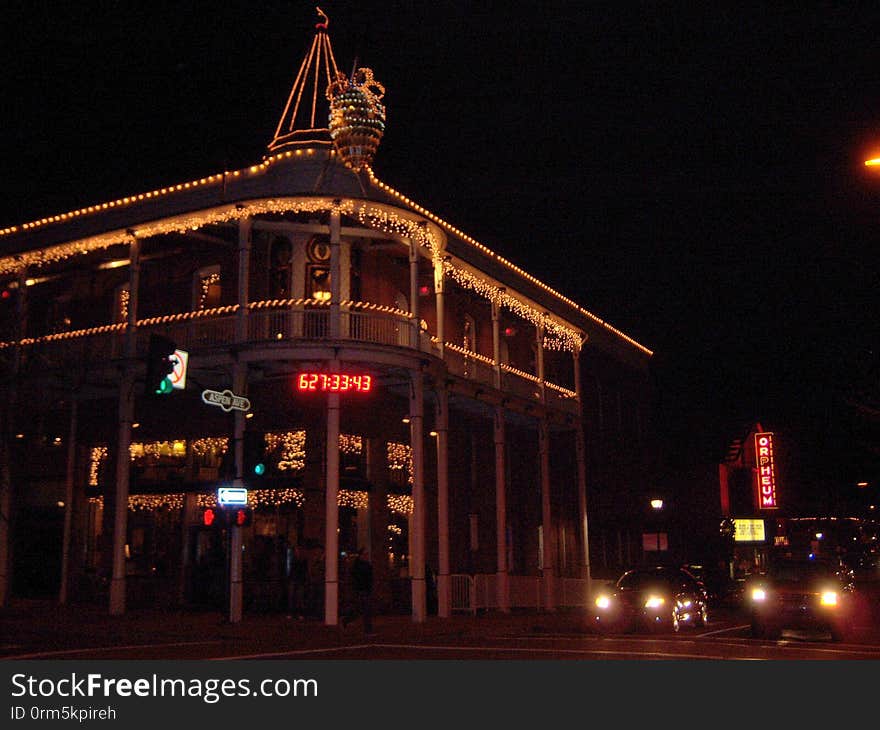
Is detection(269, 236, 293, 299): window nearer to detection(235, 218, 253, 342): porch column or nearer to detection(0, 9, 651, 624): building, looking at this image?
detection(0, 9, 651, 624): building

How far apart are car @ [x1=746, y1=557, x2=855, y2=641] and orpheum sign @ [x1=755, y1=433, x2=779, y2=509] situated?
32903 mm

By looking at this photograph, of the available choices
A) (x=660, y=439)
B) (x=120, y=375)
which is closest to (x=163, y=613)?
(x=120, y=375)

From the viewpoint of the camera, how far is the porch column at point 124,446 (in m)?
22.4

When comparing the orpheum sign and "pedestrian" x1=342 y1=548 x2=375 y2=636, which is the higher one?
the orpheum sign

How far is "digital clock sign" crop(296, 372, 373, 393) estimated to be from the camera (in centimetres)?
2175

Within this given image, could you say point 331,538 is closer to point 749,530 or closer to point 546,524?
point 546,524

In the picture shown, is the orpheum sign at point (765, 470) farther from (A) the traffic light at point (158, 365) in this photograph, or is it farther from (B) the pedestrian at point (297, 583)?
(A) the traffic light at point (158, 365)

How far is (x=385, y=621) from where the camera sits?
2252 centimetres

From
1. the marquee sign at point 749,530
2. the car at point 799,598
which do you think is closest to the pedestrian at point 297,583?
the car at point 799,598

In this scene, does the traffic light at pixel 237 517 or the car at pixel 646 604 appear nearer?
the traffic light at pixel 237 517

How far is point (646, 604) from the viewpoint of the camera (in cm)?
1969

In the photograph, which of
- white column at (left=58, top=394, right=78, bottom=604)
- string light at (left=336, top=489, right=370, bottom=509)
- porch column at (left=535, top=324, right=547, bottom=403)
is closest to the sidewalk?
white column at (left=58, top=394, right=78, bottom=604)

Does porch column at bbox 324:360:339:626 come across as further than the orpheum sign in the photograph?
No

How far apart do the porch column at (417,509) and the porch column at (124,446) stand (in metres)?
6.64
